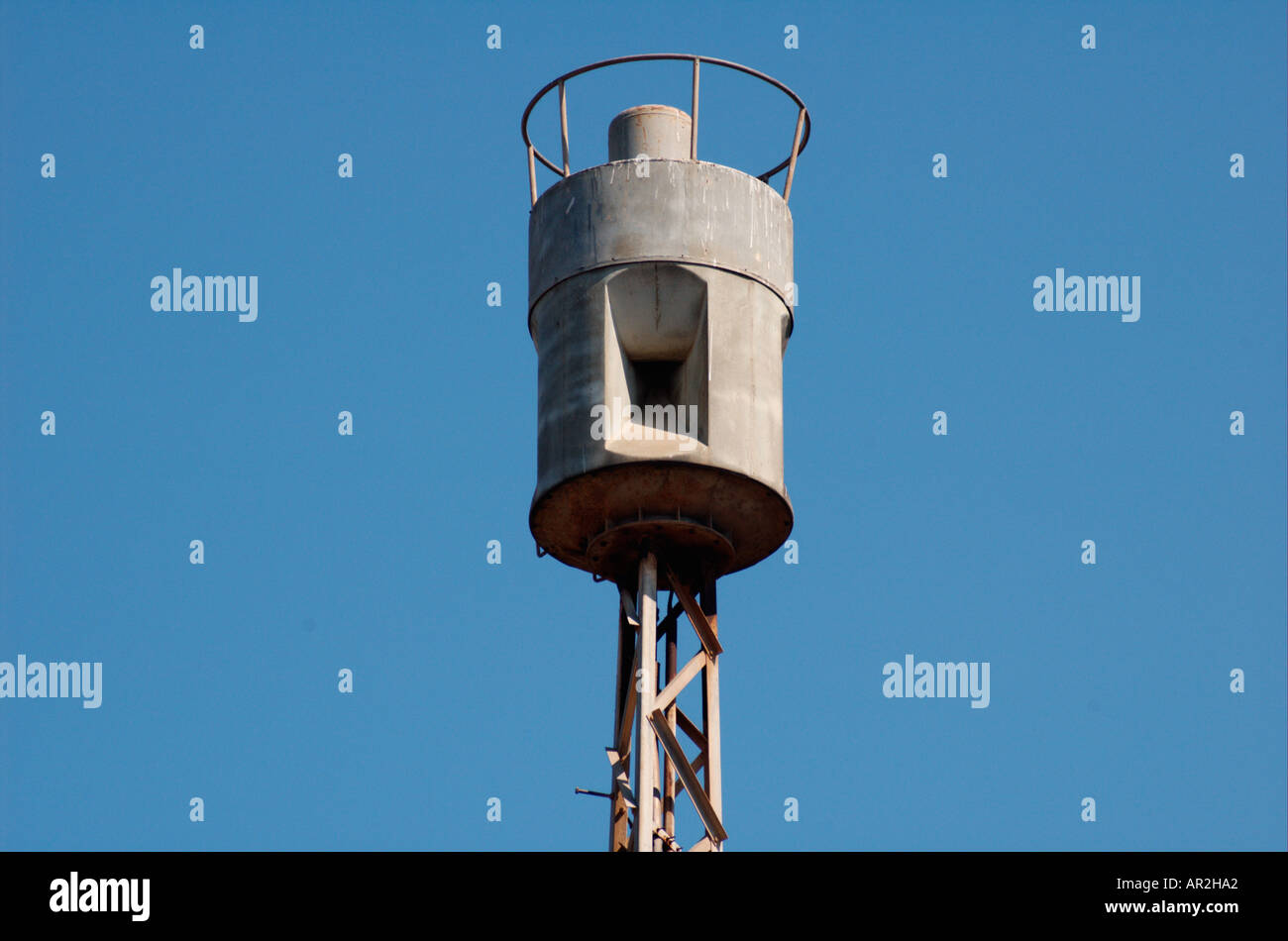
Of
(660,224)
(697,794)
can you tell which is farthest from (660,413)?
(697,794)

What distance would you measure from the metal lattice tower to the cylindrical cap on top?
0.14 meters

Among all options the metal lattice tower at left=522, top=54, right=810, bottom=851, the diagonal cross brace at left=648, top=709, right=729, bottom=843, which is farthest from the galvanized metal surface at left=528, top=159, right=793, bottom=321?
the diagonal cross brace at left=648, top=709, right=729, bottom=843

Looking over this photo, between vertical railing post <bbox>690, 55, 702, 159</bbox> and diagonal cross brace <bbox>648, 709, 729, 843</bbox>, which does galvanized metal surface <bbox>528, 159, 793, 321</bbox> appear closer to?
vertical railing post <bbox>690, 55, 702, 159</bbox>

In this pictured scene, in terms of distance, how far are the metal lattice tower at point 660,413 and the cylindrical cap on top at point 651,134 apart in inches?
5.5

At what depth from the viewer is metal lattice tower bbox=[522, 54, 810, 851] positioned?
33.0 metres

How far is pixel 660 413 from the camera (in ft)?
109

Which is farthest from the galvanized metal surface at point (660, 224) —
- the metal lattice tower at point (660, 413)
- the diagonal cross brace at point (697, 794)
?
the diagonal cross brace at point (697, 794)

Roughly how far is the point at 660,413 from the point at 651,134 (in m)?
4.02

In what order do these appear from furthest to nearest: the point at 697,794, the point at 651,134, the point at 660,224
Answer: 1. the point at 651,134
2. the point at 660,224
3. the point at 697,794

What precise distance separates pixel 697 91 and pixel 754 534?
5.64m

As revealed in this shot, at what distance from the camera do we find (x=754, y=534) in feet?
111

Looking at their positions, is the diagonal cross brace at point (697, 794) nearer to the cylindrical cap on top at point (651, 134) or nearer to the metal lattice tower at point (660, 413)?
the metal lattice tower at point (660, 413)

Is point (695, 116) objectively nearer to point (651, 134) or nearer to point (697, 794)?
point (651, 134)
